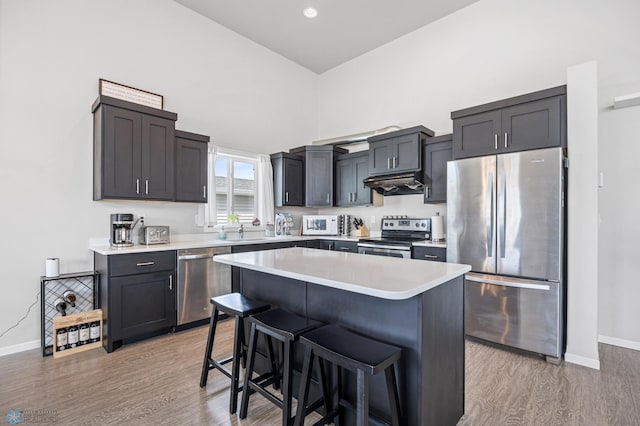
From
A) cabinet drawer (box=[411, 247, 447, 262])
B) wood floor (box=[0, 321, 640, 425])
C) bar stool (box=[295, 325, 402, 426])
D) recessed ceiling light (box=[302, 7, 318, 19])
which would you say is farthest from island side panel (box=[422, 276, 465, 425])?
recessed ceiling light (box=[302, 7, 318, 19])

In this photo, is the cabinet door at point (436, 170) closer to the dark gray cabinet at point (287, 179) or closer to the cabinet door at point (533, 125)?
the cabinet door at point (533, 125)

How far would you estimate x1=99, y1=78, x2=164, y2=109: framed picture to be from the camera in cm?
331

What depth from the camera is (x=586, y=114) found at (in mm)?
2578

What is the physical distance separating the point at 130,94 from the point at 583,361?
205 inches

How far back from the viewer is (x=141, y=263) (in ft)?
9.84

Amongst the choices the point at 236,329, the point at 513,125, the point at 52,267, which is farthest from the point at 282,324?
the point at 513,125

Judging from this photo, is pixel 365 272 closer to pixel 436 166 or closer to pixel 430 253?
pixel 430 253

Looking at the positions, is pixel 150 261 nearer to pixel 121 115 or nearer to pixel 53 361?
pixel 53 361

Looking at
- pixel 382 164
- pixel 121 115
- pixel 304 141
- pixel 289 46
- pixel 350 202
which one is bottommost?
pixel 350 202

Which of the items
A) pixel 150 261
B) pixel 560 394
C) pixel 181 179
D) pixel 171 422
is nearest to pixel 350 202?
pixel 181 179

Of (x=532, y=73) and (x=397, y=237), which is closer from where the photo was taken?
(x=532, y=73)

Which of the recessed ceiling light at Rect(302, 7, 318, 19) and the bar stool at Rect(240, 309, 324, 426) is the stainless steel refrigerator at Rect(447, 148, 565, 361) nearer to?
the bar stool at Rect(240, 309, 324, 426)

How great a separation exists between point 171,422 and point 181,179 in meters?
2.58

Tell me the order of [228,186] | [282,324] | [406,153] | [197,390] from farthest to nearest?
[228,186], [406,153], [197,390], [282,324]
